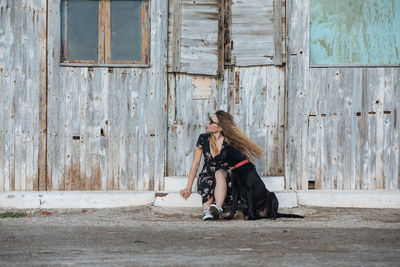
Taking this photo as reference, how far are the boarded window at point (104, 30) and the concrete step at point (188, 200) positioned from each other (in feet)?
6.30

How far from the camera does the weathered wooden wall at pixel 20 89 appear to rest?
7.27 m

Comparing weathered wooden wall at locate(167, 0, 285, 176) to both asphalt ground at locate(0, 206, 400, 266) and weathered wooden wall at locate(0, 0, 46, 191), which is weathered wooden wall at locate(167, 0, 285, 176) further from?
weathered wooden wall at locate(0, 0, 46, 191)

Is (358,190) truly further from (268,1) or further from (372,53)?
(268,1)

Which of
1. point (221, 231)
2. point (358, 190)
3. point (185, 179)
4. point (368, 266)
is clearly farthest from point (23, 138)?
point (368, 266)

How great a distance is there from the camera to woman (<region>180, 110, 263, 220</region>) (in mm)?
6258

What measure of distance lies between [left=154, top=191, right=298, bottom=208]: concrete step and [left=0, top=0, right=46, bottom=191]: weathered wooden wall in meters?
1.77

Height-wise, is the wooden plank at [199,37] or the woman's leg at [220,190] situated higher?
the wooden plank at [199,37]

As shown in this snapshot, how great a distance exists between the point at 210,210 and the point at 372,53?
133 inches

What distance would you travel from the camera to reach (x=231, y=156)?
238 inches

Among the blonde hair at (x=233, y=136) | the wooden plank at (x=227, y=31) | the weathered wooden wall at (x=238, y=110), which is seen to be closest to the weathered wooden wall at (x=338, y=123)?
the weathered wooden wall at (x=238, y=110)

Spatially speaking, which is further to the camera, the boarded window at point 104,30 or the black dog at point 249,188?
the boarded window at point 104,30

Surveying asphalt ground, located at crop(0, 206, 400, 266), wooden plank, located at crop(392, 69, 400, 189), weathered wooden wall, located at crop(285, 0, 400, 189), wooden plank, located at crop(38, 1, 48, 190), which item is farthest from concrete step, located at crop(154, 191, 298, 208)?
wooden plank, located at crop(38, 1, 48, 190)

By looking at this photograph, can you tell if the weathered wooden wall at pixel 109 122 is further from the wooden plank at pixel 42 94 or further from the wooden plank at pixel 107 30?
the wooden plank at pixel 107 30

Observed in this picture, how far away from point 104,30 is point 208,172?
259 centimetres
